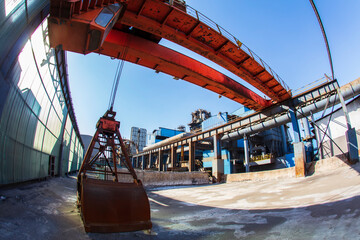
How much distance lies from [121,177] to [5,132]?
879 cm

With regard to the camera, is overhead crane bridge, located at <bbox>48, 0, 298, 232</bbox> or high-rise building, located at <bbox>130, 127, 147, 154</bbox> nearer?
overhead crane bridge, located at <bbox>48, 0, 298, 232</bbox>

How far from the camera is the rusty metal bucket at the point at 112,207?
12.5ft

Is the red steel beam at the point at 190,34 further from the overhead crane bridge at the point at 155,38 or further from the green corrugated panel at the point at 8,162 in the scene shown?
the green corrugated panel at the point at 8,162

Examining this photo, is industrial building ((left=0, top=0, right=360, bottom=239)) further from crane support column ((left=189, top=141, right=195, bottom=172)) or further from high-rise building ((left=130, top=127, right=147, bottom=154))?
high-rise building ((left=130, top=127, right=147, bottom=154))

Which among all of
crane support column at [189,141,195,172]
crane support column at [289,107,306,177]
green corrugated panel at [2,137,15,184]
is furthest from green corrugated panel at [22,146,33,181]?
crane support column at [189,141,195,172]

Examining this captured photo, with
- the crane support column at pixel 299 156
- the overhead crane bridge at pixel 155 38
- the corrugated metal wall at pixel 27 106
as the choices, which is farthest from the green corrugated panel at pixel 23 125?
the crane support column at pixel 299 156

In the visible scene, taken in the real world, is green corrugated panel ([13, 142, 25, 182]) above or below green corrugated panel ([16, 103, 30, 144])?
below

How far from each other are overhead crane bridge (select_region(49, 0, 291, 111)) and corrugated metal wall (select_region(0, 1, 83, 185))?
3.28ft

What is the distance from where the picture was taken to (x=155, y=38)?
8961 millimetres

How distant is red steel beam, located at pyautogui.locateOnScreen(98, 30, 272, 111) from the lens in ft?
26.7

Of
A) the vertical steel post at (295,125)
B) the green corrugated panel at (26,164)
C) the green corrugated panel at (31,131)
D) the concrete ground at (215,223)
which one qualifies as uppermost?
the vertical steel post at (295,125)

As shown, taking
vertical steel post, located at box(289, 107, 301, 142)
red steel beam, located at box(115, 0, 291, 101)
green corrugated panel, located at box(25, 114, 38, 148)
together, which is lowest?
green corrugated panel, located at box(25, 114, 38, 148)

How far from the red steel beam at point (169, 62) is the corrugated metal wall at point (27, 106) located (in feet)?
7.74

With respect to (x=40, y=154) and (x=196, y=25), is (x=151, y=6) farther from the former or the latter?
(x=40, y=154)
